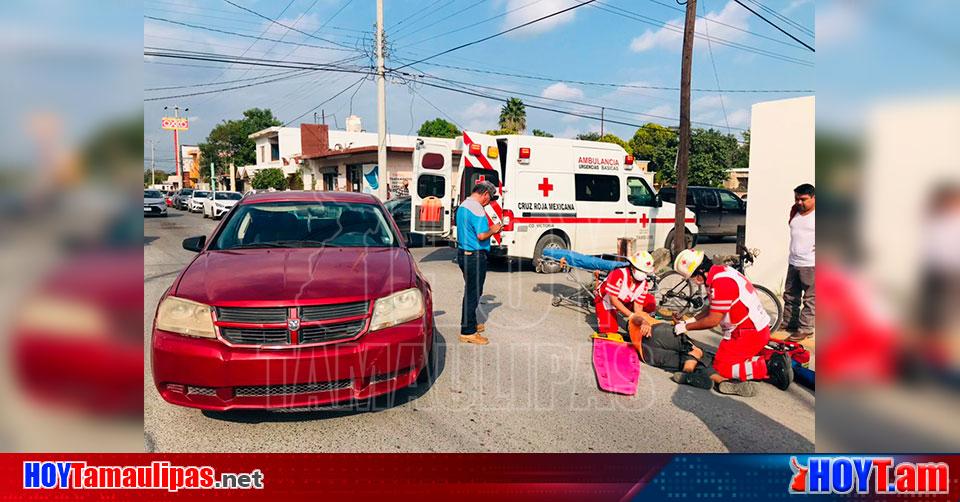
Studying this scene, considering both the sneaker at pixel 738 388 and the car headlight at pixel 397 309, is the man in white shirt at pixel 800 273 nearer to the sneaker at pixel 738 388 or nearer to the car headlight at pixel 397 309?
the sneaker at pixel 738 388

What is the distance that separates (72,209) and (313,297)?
1.45 meters

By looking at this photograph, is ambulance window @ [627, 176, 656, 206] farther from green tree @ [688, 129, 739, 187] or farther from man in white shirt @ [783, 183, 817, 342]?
green tree @ [688, 129, 739, 187]

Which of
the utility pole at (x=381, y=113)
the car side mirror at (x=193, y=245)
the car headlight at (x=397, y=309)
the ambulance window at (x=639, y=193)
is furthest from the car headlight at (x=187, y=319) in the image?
the utility pole at (x=381, y=113)

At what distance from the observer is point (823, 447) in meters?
2.21

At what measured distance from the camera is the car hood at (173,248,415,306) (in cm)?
314

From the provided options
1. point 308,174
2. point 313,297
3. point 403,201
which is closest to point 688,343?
point 313,297

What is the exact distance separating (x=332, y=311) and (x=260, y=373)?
519mm

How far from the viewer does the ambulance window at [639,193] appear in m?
10.8

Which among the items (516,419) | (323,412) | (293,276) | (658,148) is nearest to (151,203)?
(293,276)

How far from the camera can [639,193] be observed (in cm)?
1095

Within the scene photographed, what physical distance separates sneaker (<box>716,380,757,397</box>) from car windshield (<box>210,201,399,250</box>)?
9.71 ft

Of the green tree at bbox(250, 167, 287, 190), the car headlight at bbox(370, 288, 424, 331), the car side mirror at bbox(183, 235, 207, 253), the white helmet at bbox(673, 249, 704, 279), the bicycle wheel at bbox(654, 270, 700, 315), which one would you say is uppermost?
the green tree at bbox(250, 167, 287, 190)

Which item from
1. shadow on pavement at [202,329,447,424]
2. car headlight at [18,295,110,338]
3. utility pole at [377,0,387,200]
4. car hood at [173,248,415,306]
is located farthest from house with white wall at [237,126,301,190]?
car headlight at [18,295,110,338]

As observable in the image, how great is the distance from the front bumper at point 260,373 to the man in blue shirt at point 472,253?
89.4 inches
